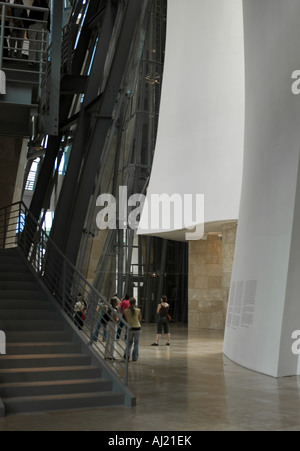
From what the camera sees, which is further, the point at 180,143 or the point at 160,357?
the point at 180,143

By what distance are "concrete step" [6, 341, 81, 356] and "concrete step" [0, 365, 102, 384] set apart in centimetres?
50

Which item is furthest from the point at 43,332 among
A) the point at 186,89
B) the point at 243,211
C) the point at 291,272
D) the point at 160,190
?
the point at 186,89

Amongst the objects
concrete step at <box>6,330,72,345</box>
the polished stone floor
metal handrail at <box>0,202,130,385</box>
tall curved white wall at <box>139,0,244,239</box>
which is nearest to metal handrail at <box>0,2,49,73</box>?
metal handrail at <box>0,202,130,385</box>

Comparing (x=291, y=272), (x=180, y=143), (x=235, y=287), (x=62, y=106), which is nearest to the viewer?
(x=291, y=272)

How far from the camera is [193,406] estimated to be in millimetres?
7055

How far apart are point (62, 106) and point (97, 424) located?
12.6 meters

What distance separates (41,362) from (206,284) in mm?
16437

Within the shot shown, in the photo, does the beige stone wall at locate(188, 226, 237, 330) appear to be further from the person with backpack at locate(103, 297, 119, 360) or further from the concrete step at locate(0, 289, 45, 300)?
the concrete step at locate(0, 289, 45, 300)

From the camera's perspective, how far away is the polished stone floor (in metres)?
5.93

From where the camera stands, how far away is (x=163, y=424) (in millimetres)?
5965

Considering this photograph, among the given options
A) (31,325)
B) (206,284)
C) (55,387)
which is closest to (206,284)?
(206,284)

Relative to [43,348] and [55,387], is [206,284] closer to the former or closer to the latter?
[43,348]

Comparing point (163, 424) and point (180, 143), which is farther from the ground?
point (180, 143)
